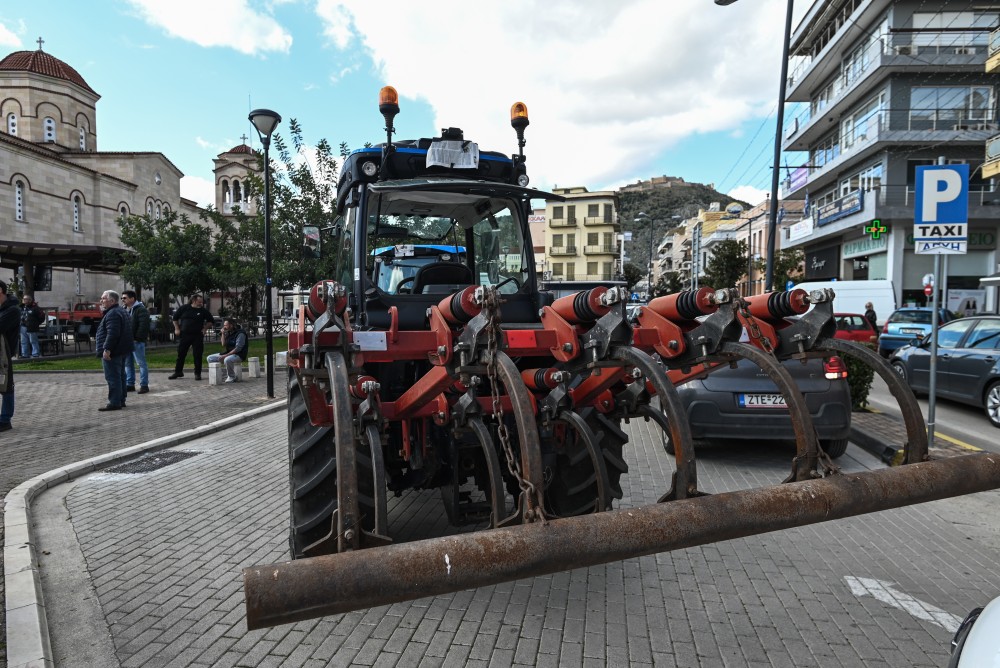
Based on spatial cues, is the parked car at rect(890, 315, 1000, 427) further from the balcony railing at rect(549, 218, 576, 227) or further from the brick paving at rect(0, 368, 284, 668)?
the balcony railing at rect(549, 218, 576, 227)

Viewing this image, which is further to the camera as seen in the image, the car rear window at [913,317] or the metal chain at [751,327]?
the car rear window at [913,317]

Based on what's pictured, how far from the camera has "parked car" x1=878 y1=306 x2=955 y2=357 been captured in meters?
18.2

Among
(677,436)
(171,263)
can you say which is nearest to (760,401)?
(677,436)

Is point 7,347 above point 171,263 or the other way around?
the other way around

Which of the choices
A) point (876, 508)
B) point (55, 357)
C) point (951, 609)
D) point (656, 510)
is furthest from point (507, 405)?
point (55, 357)

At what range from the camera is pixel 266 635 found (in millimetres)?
3371

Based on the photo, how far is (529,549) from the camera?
1.90 meters

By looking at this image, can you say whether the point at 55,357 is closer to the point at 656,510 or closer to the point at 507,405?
the point at 507,405

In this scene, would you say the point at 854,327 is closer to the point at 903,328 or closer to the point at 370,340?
the point at 903,328

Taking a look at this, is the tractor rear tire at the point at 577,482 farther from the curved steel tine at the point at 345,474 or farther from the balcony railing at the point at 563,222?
the balcony railing at the point at 563,222

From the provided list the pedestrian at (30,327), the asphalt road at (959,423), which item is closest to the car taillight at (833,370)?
the asphalt road at (959,423)

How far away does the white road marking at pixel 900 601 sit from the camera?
3436 millimetres

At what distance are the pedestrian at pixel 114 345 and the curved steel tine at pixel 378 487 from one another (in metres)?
9.02

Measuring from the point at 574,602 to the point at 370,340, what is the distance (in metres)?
2.06
